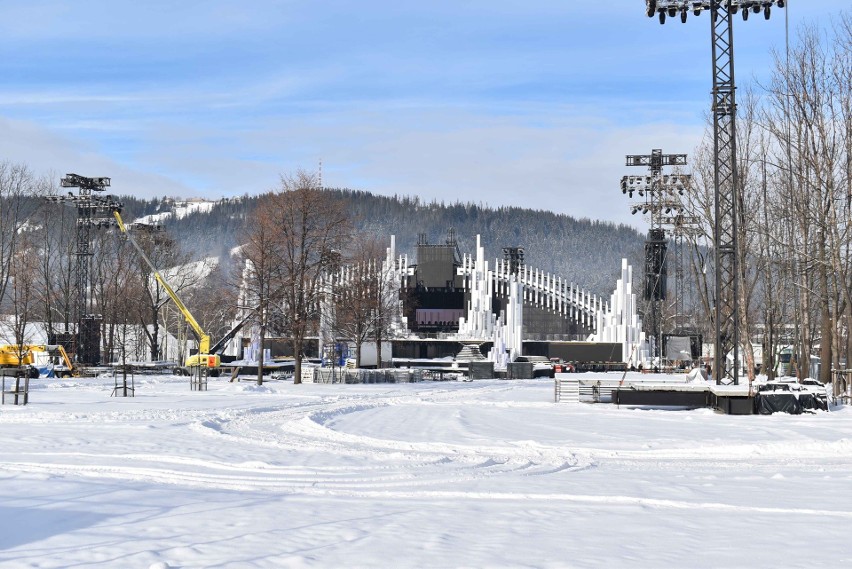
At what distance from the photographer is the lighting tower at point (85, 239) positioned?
208 feet

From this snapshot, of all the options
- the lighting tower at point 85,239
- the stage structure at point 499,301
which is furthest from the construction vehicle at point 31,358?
the stage structure at point 499,301

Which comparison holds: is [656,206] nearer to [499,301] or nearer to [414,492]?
[499,301]

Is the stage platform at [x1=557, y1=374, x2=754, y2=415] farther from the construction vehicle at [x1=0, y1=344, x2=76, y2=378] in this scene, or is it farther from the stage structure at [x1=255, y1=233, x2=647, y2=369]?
the stage structure at [x1=255, y1=233, x2=647, y2=369]

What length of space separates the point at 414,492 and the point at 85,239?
57.0 m

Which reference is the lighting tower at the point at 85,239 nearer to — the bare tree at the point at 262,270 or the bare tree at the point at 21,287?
the bare tree at the point at 21,287

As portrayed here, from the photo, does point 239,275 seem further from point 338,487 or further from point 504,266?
point 504,266

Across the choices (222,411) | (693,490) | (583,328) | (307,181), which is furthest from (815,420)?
(583,328)

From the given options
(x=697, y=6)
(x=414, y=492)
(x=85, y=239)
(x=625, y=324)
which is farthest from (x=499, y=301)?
(x=414, y=492)

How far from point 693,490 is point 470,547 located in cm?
538

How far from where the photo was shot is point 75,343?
205 ft

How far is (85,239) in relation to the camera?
63.9 metres

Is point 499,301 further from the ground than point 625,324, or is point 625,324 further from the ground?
point 499,301

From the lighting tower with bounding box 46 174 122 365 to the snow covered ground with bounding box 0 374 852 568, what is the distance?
39922 mm

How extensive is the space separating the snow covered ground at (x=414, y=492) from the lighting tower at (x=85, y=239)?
131ft
